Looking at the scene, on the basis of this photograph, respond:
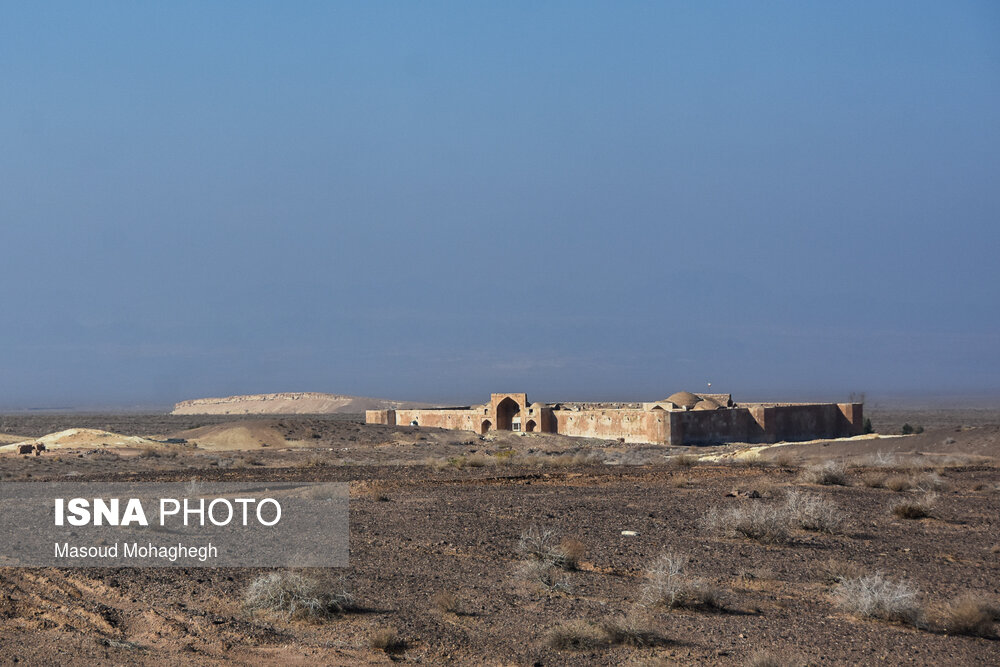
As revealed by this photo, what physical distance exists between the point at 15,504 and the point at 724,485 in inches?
634

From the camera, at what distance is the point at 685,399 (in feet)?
200

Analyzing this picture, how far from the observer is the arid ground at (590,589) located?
362 inches

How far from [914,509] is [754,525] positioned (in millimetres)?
4729

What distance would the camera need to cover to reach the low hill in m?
154

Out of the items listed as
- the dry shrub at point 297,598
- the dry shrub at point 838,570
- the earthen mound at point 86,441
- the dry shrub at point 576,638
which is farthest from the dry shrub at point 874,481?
the earthen mound at point 86,441

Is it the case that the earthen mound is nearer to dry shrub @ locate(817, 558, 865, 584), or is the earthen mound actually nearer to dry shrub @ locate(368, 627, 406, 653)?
dry shrub @ locate(817, 558, 865, 584)

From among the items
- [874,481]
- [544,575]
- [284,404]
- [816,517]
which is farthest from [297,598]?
[284,404]

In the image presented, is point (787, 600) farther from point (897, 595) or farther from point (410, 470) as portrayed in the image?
point (410, 470)

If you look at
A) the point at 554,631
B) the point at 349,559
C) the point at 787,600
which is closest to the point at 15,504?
the point at 349,559

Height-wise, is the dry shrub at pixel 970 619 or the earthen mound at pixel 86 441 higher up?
the earthen mound at pixel 86 441

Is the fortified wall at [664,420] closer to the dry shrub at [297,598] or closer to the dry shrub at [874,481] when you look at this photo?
the dry shrub at [874,481]

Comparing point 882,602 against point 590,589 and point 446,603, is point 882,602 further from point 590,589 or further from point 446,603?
point 446,603

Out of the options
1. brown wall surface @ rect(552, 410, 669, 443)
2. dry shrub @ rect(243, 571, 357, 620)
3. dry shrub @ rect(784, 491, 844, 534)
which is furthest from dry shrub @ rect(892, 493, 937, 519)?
brown wall surface @ rect(552, 410, 669, 443)

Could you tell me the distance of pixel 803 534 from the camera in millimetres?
15750
